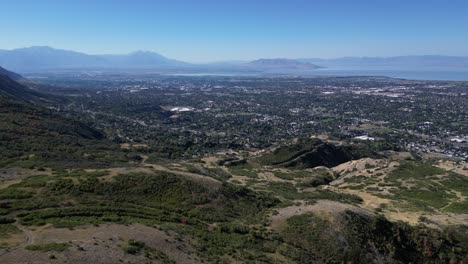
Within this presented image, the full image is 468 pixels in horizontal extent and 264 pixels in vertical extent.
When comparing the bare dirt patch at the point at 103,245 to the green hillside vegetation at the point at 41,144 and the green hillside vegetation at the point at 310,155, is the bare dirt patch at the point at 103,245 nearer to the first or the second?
the green hillside vegetation at the point at 41,144

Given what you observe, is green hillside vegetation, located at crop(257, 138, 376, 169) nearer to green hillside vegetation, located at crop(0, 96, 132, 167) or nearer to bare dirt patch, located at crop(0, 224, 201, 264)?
green hillside vegetation, located at crop(0, 96, 132, 167)

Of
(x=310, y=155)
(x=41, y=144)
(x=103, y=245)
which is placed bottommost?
(x=310, y=155)

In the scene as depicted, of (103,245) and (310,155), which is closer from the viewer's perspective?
(103,245)

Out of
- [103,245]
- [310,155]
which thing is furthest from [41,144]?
[310,155]

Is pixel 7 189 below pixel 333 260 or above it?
above

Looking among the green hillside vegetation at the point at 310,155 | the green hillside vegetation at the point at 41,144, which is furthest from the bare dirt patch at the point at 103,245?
the green hillside vegetation at the point at 310,155

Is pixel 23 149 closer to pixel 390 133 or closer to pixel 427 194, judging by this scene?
pixel 427 194

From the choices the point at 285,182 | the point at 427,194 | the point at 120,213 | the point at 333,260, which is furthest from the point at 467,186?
the point at 120,213

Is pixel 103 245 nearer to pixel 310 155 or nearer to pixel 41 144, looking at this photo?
pixel 41 144

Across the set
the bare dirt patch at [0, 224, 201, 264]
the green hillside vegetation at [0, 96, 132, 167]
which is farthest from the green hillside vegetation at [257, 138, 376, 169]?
the bare dirt patch at [0, 224, 201, 264]

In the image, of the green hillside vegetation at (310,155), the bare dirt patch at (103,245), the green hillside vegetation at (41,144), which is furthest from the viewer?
the green hillside vegetation at (310,155)

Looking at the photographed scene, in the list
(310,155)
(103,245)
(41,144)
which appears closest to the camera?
(103,245)
